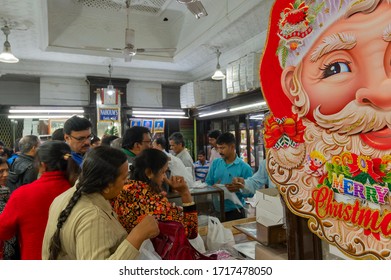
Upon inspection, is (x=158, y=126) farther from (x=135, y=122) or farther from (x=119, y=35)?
(x=119, y=35)

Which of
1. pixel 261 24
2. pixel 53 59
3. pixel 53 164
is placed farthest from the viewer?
pixel 53 59

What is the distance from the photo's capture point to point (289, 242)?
3.37 feet

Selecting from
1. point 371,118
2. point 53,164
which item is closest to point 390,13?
point 371,118

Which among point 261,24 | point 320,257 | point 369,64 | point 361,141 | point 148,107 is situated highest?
point 261,24

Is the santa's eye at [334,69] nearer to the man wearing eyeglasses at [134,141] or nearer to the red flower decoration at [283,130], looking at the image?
the red flower decoration at [283,130]

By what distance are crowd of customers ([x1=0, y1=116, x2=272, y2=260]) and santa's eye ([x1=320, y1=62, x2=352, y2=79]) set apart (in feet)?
2.59

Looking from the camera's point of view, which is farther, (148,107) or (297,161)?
(148,107)

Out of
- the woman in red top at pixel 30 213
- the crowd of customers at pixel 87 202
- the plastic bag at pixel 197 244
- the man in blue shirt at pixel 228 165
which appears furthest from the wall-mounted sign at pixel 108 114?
the plastic bag at pixel 197 244

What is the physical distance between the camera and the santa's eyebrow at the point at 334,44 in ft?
2.61

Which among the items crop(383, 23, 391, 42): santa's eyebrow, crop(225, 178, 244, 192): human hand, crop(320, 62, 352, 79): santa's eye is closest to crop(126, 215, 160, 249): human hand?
crop(320, 62, 352, 79): santa's eye

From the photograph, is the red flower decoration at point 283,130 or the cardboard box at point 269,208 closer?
the red flower decoration at point 283,130

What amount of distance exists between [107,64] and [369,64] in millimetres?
5875

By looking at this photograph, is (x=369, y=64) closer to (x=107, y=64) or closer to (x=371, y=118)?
(x=371, y=118)

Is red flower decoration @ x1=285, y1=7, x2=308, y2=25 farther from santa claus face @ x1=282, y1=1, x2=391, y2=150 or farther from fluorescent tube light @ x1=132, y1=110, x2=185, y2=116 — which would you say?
fluorescent tube light @ x1=132, y1=110, x2=185, y2=116
